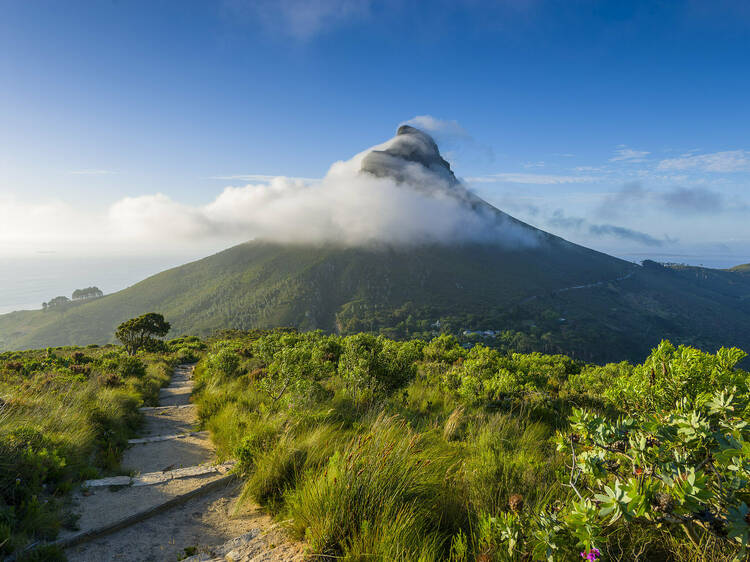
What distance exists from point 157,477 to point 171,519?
111 cm

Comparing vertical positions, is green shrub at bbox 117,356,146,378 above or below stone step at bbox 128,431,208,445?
above

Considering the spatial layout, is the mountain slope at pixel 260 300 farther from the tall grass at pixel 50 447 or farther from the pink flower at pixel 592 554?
the pink flower at pixel 592 554

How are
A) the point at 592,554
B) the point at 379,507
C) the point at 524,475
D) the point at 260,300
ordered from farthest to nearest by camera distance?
the point at 260,300 < the point at 524,475 < the point at 379,507 < the point at 592,554

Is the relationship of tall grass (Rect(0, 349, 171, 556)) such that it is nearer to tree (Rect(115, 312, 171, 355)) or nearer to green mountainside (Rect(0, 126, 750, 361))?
tree (Rect(115, 312, 171, 355))

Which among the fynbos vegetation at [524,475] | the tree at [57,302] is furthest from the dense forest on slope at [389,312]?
the fynbos vegetation at [524,475]

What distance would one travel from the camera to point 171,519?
13.4 ft

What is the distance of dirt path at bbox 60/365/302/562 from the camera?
3.33m

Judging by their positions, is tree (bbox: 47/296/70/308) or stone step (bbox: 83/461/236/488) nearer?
stone step (bbox: 83/461/236/488)

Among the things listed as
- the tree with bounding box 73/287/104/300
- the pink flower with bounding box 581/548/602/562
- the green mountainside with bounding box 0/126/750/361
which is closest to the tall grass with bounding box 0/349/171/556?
the pink flower with bounding box 581/548/602/562

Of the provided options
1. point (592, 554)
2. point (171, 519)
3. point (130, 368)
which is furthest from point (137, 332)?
point (592, 554)

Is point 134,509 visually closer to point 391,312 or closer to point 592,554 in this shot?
point 592,554

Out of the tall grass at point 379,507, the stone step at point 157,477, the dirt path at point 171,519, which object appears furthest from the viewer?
the stone step at point 157,477


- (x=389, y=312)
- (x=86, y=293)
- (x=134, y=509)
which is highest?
(x=86, y=293)

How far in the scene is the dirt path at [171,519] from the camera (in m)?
3.33
